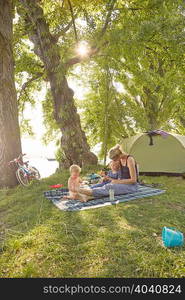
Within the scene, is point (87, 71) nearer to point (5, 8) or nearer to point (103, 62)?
point (103, 62)

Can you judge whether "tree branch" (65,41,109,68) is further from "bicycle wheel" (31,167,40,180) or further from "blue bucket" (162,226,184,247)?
"blue bucket" (162,226,184,247)

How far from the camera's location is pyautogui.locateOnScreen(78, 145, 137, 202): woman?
20.0 ft

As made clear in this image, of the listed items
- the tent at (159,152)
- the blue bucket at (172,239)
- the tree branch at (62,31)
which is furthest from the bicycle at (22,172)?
the blue bucket at (172,239)

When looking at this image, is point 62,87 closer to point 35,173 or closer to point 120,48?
point 120,48


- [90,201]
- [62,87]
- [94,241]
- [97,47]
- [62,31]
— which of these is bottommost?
[94,241]

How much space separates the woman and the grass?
622mm

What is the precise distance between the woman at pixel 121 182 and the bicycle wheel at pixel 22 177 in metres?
3.31

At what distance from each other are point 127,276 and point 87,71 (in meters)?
13.1

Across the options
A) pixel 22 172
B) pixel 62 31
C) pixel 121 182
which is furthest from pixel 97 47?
pixel 121 182

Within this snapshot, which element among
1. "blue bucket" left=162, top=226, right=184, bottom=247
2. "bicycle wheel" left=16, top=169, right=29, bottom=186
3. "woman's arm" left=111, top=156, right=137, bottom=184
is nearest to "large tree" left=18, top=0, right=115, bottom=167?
"bicycle wheel" left=16, top=169, right=29, bottom=186

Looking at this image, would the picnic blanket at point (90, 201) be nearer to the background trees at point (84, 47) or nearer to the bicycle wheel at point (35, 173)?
the bicycle wheel at point (35, 173)

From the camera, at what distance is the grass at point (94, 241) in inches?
115

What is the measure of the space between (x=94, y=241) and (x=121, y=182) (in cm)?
285

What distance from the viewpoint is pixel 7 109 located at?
917cm
